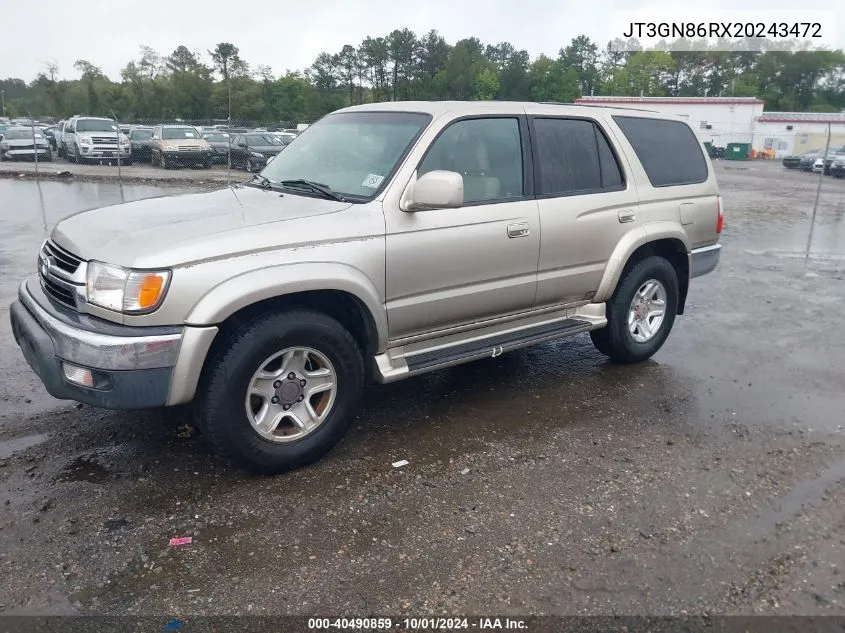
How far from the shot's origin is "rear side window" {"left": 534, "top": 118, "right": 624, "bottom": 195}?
15.3ft

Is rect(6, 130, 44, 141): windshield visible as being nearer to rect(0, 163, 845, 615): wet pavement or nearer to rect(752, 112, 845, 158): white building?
rect(0, 163, 845, 615): wet pavement

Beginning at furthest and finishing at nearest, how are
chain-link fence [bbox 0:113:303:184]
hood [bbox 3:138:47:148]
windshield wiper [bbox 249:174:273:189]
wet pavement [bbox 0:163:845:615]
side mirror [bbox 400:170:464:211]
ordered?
hood [bbox 3:138:47:148]
chain-link fence [bbox 0:113:303:184]
windshield wiper [bbox 249:174:273:189]
side mirror [bbox 400:170:464:211]
wet pavement [bbox 0:163:845:615]

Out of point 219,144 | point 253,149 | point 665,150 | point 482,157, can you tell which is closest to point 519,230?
point 482,157

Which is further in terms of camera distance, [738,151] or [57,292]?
[738,151]

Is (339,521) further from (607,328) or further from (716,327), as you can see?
(716,327)

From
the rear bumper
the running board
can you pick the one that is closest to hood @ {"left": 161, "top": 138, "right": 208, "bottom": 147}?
the rear bumper

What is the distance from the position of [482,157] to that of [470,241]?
61cm

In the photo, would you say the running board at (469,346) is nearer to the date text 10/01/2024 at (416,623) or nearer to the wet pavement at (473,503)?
the wet pavement at (473,503)

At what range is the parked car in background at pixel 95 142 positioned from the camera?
23750 millimetres

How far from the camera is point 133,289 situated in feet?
10.4

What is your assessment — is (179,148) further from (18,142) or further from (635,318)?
(635,318)

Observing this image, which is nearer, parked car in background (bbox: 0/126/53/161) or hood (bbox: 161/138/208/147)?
hood (bbox: 161/138/208/147)

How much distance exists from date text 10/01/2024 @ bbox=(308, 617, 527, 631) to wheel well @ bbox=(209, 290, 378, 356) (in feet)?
4.86

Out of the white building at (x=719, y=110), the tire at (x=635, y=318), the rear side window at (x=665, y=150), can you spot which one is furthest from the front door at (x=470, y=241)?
the white building at (x=719, y=110)
